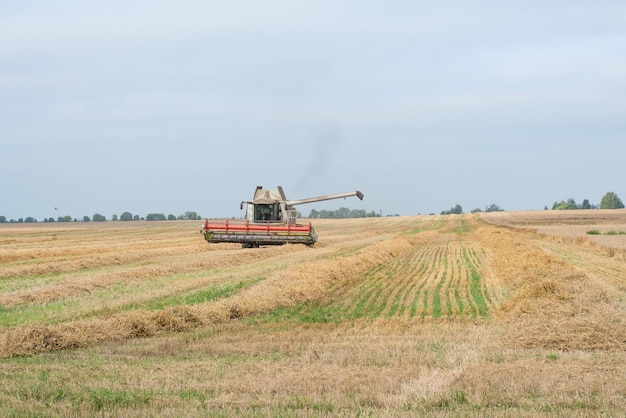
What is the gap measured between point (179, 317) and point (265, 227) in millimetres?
23634

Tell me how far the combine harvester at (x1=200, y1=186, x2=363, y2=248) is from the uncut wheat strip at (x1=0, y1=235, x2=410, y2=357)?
14.5m

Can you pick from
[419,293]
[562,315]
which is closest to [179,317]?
[562,315]

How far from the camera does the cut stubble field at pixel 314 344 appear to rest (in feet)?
25.3

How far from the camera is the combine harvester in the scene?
36656 mm

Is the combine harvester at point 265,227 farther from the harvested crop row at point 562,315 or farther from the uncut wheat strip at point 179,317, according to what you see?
the harvested crop row at point 562,315

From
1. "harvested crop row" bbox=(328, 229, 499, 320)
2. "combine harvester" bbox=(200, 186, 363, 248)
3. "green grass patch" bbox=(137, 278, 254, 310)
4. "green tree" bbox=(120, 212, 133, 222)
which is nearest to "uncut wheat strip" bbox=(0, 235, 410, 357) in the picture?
"green grass patch" bbox=(137, 278, 254, 310)

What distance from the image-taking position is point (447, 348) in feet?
35.3

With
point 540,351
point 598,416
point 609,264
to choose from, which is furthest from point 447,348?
point 609,264

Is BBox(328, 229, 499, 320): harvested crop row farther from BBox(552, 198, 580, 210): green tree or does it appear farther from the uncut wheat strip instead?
BBox(552, 198, 580, 210): green tree

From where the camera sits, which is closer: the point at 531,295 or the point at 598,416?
the point at 598,416

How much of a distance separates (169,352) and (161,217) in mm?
131465

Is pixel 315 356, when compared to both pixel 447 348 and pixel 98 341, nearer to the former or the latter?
pixel 447 348

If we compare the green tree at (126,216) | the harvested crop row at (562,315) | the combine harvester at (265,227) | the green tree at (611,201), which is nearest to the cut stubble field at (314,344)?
the harvested crop row at (562,315)

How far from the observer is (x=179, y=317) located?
537 inches
